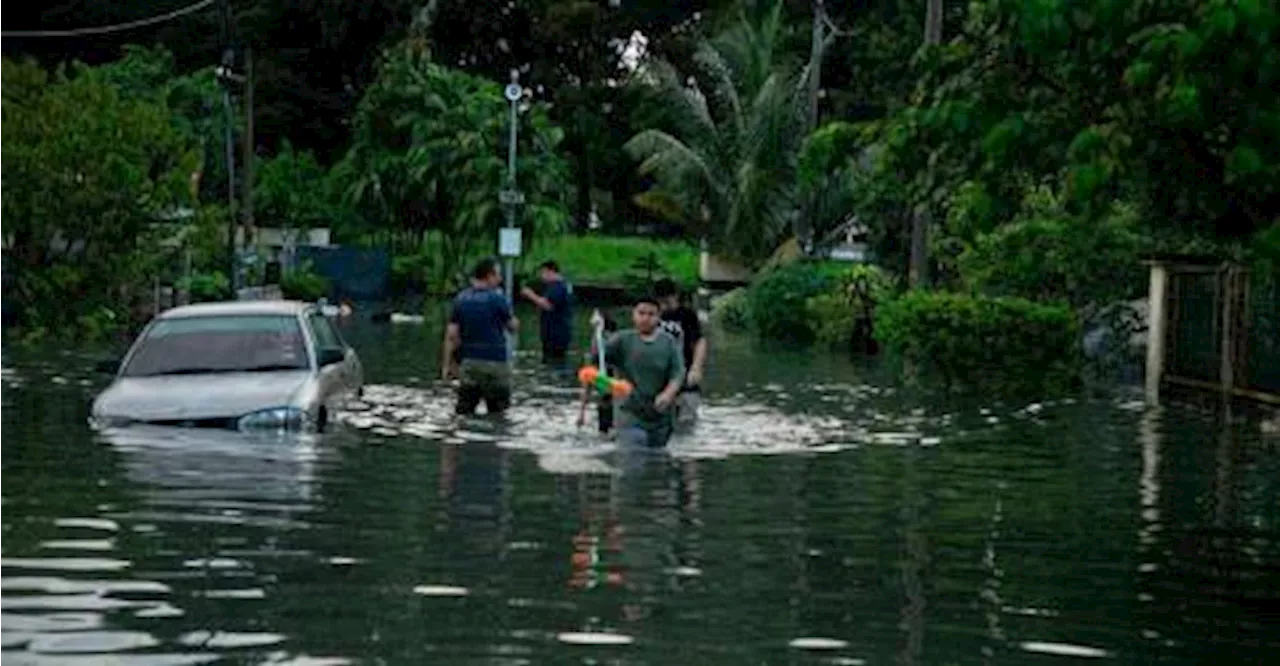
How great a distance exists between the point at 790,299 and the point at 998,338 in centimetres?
2009

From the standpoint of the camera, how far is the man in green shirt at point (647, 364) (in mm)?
18656

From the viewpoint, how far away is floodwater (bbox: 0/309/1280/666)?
10.4 m

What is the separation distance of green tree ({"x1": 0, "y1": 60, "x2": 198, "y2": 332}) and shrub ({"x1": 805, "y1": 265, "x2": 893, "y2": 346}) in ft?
57.9

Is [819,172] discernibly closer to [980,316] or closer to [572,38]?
[980,316]

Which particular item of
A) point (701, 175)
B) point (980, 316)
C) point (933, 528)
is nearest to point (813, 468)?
point (933, 528)

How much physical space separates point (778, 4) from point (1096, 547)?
183 feet

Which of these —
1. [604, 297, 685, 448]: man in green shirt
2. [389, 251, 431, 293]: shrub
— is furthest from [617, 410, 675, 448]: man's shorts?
[389, 251, 431, 293]: shrub

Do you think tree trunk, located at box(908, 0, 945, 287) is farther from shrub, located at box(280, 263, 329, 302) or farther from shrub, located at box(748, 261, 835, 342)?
shrub, located at box(280, 263, 329, 302)

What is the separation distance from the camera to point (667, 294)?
2278 centimetres

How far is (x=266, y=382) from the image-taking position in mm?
19844

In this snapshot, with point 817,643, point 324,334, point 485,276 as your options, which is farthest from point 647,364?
point 817,643

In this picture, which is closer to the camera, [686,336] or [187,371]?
[187,371]

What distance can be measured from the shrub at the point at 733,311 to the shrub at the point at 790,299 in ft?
8.24

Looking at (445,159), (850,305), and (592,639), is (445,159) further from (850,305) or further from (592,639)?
(592,639)
